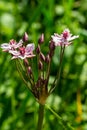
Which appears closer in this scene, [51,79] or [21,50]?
[21,50]

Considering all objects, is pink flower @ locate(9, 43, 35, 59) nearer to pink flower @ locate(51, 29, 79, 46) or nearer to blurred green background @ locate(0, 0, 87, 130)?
pink flower @ locate(51, 29, 79, 46)

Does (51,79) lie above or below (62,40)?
below

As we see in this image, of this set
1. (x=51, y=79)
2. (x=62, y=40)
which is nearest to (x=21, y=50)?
(x=62, y=40)

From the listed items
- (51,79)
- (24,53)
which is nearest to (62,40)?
(24,53)

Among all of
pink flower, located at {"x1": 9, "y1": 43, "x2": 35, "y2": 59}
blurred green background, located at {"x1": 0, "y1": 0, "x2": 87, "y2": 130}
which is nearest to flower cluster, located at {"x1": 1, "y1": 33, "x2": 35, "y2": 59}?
pink flower, located at {"x1": 9, "y1": 43, "x2": 35, "y2": 59}

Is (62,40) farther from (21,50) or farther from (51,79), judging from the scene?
(51,79)

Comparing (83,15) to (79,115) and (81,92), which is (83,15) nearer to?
(81,92)

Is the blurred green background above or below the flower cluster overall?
below

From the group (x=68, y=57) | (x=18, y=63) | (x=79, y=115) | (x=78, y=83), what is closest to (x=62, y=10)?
(x=68, y=57)

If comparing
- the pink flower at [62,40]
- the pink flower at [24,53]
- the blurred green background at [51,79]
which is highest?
the pink flower at [62,40]

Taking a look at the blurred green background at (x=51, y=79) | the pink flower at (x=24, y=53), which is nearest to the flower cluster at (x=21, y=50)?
the pink flower at (x=24, y=53)

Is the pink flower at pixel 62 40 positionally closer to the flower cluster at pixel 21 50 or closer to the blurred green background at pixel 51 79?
the flower cluster at pixel 21 50
